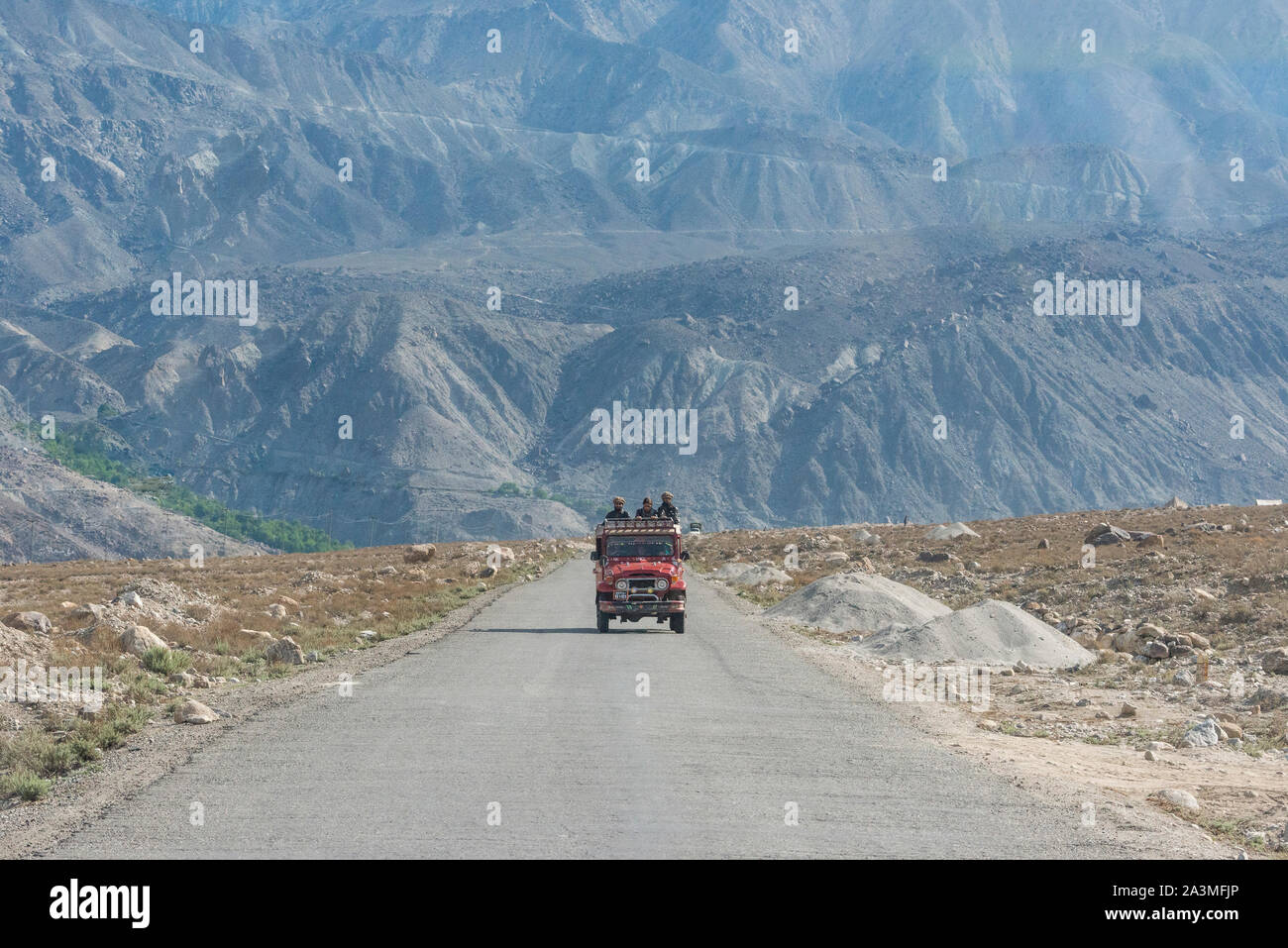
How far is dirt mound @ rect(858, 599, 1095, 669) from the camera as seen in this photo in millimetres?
23875

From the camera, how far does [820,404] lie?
615 ft

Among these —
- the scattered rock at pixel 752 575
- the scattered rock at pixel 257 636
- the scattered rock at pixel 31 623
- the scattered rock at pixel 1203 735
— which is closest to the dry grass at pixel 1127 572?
the scattered rock at pixel 752 575

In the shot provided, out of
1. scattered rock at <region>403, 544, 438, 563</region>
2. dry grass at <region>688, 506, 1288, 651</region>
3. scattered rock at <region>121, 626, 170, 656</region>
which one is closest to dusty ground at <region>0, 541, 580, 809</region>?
scattered rock at <region>121, 626, 170, 656</region>

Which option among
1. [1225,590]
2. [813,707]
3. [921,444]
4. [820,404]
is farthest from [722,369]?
[813,707]

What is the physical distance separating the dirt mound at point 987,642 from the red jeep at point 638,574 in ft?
13.4

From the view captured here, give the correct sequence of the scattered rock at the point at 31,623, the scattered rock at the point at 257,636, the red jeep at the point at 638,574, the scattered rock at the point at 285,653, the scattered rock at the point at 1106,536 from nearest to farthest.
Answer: the scattered rock at the point at 285,653, the scattered rock at the point at 31,623, the scattered rock at the point at 257,636, the red jeep at the point at 638,574, the scattered rock at the point at 1106,536

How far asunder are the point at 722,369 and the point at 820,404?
1780cm

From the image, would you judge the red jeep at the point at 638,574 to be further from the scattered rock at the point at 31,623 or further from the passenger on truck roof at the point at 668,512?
the scattered rock at the point at 31,623

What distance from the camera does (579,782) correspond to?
11688 millimetres

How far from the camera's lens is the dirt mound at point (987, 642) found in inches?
940

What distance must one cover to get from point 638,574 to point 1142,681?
10.3 metres

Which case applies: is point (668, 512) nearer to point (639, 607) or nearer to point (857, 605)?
point (639, 607)

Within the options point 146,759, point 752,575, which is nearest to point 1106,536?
point 752,575

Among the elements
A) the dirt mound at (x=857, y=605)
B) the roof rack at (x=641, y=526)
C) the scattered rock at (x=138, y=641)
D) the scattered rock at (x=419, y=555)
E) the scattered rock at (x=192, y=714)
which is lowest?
the scattered rock at (x=419, y=555)
